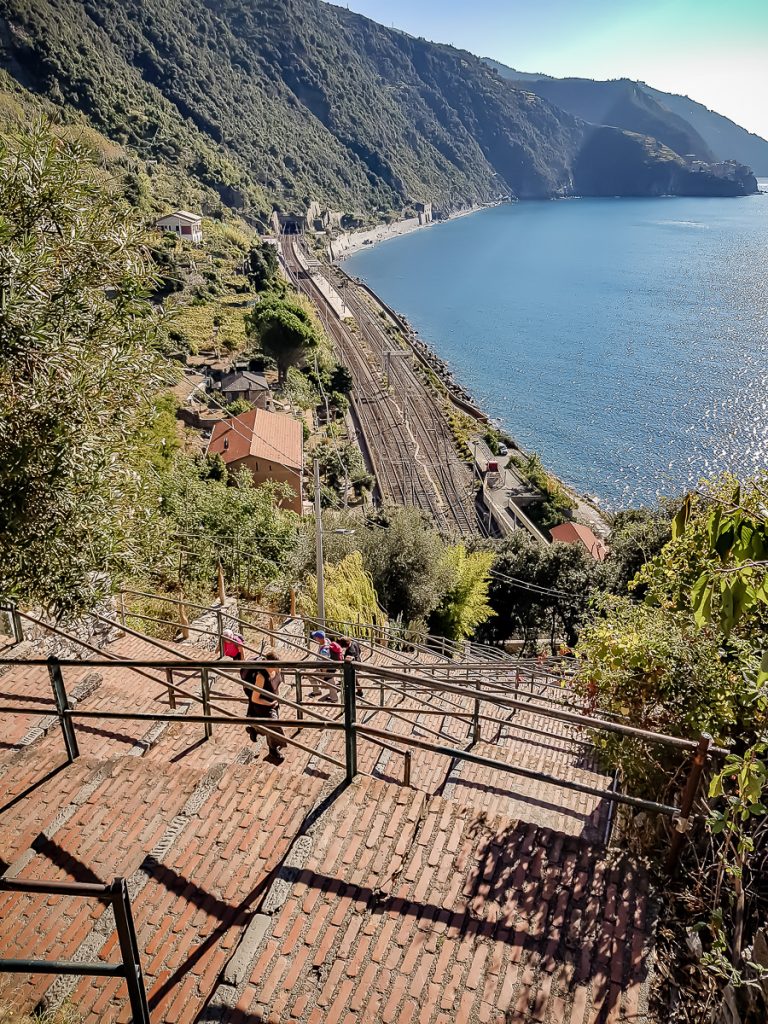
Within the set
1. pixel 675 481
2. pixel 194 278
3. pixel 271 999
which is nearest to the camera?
pixel 271 999

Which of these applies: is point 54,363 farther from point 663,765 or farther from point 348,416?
point 348,416

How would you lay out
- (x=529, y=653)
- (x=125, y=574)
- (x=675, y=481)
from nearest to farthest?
(x=125, y=574) < (x=529, y=653) < (x=675, y=481)

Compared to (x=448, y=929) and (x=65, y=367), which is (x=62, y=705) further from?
(x=448, y=929)

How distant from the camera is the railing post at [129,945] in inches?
94.9

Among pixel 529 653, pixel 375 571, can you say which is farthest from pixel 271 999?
pixel 529 653

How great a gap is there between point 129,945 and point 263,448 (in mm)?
37147

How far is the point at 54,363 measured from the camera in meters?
5.05

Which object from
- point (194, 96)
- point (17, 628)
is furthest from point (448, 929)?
point (194, 96)

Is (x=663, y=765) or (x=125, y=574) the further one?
Result: (x=125, y=574)

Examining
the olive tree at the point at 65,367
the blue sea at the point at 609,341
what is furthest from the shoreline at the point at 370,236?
the olive tree at the point at 65,367

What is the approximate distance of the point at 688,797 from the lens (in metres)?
4.01

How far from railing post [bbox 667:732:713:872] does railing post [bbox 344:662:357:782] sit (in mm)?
2160

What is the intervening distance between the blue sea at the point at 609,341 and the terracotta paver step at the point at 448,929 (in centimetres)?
2593

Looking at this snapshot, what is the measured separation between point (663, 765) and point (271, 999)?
3347 mm
